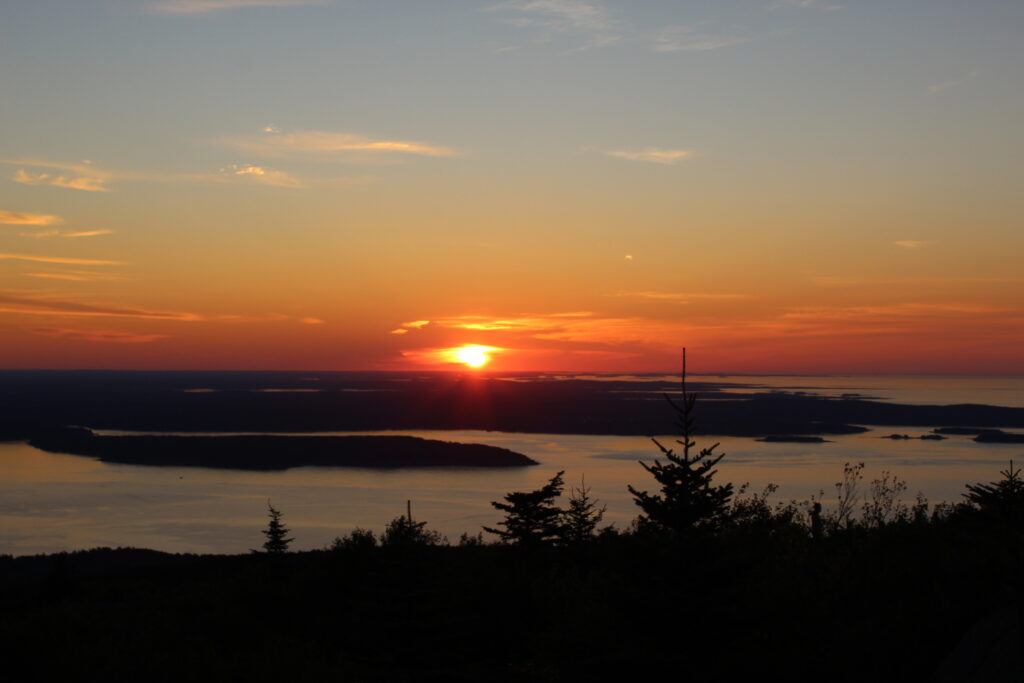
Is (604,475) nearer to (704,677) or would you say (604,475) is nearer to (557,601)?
(557,601)

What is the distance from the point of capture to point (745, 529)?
1756 cm

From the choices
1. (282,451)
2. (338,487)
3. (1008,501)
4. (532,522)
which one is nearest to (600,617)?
(532,522)

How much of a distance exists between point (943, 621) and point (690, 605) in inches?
169

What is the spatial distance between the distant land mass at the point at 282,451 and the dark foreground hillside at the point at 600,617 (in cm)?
5998

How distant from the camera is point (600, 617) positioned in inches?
510

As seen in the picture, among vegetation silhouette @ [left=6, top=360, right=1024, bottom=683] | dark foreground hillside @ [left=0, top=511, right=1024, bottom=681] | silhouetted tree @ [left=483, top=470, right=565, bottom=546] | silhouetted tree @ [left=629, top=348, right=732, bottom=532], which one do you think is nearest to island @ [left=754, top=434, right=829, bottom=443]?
vegetation silhouette @ [left=6, top=360, right=1024, bottom=683]

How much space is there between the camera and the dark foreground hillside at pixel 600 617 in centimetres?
1082

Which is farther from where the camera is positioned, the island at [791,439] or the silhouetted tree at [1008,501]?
the island at [791,439]

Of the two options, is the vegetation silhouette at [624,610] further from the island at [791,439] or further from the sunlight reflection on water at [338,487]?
the island at [791,439]

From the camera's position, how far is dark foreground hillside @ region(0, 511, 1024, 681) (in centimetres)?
1082

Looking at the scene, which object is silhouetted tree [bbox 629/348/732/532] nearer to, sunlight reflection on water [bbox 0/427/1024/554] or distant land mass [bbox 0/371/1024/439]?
sunlight reflection on water [bbox 0/427/1024/554]

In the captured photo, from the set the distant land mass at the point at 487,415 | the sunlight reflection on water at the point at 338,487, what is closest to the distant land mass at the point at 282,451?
the sunlight reflection on water at the point at 338,487

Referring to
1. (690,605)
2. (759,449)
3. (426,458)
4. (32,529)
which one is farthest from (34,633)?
(759,449)

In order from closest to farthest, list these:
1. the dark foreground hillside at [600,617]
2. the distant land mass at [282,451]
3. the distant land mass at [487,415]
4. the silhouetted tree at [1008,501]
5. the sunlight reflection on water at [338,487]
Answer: the dark foreground hillside at [600,617], the silhouetted tree at [1008,501], the sunlight reflection on water at [338,487], the distant land mass at [282,451], the distant land mass at [487,415]
